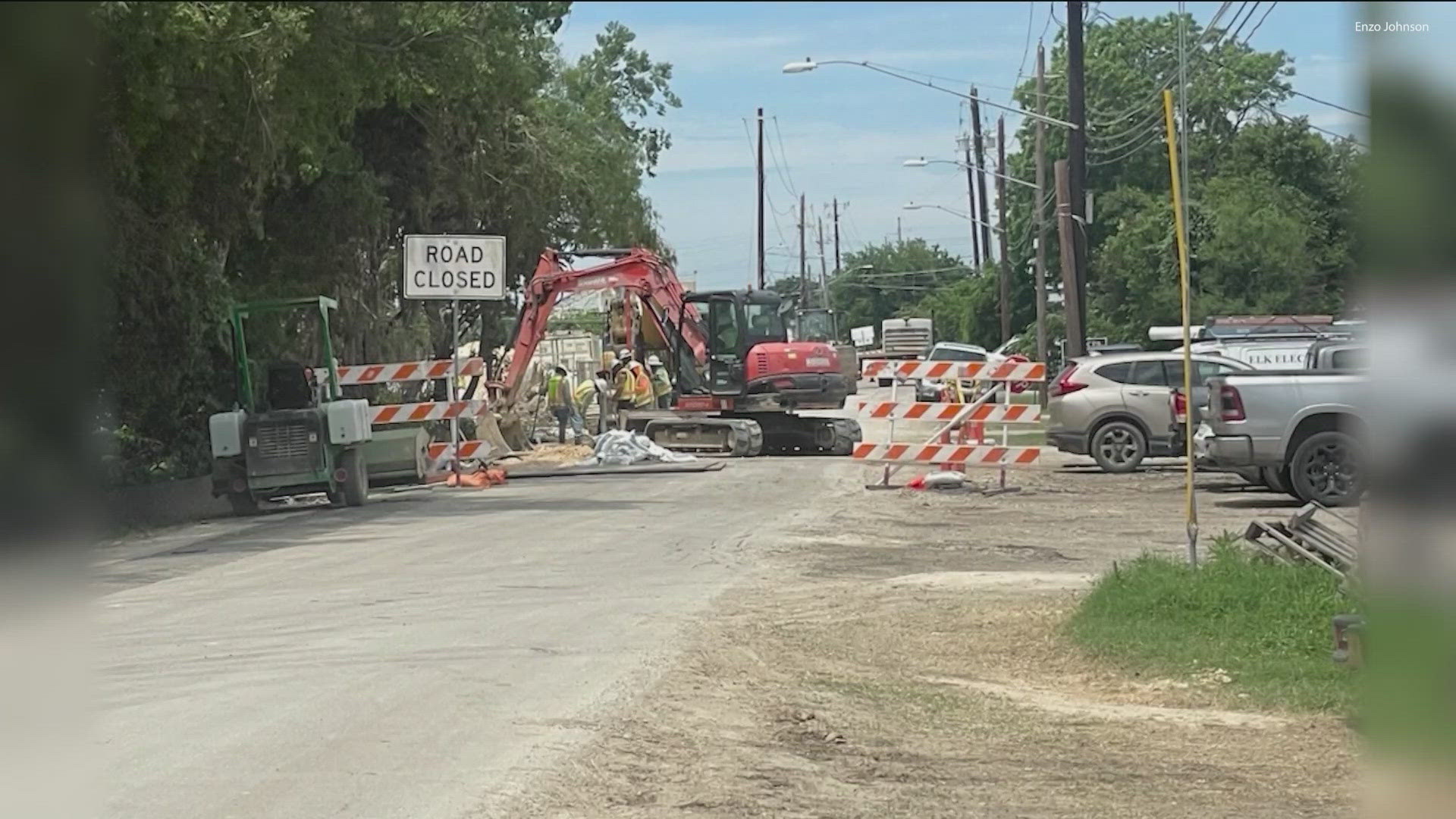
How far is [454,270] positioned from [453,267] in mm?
46

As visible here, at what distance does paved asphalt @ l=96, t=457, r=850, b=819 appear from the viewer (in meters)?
7.41

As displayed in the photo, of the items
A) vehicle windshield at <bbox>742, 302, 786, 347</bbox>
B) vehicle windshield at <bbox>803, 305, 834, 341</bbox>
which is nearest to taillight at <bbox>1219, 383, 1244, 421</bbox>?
vehicle windshield at <bbox>742, 302, 786, 347</bbox>

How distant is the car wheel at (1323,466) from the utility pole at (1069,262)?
1191 centimetres

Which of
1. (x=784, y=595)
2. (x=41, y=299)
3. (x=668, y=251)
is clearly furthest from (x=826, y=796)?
(x=668, y=251)

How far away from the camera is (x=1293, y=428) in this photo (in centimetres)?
1970

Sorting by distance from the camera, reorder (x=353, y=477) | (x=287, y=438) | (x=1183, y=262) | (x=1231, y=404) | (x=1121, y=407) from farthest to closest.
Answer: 1. (x=1121, y=407)
2. (x=353, y=477)
3. (x=287, y=438)
4. (x=1231, y=404)
5. (x=1183, y=262)

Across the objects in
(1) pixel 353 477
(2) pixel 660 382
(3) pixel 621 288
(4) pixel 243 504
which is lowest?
(4) pixel 243 504

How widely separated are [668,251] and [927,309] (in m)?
63.2

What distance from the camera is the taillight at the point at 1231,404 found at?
64.9 ft

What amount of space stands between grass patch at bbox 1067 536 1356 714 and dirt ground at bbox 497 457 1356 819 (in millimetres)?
213

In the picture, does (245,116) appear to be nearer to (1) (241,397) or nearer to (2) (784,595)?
(1) (241,397)

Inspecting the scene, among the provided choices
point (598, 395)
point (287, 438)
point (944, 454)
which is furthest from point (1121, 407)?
point (598, 395)

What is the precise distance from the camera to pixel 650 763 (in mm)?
7750

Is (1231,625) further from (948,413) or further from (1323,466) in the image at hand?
(948,413)
